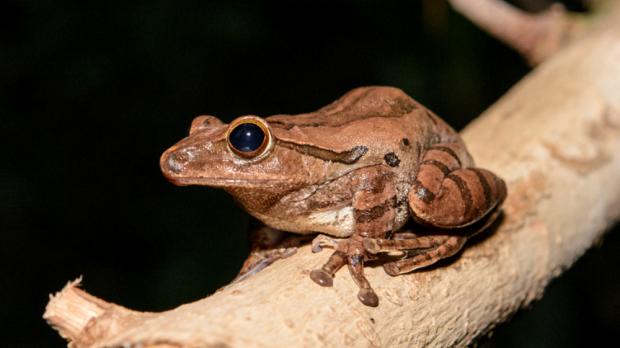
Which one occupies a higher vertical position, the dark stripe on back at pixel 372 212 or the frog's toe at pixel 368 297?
the dark stripe on back at pixel 372 212

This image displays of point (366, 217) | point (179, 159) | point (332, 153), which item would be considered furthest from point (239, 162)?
point (366, 217)

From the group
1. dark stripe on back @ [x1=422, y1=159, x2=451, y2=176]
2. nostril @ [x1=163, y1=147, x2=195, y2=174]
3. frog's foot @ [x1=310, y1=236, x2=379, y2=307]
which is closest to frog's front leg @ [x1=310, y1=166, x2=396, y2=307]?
frog's foot @ [x1=310, y1=236, x2=379, y2=307]

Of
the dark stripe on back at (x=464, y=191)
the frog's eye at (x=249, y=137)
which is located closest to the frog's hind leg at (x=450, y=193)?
the dark stripe on back at (x=464, y=191)

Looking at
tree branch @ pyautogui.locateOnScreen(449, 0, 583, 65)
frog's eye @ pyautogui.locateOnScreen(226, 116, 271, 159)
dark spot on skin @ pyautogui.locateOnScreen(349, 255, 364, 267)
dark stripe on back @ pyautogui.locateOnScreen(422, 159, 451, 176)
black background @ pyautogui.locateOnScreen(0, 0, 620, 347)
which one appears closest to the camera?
dark spot on skin @ pyautogui.locateOnScreen(349, 255, 364, 267)

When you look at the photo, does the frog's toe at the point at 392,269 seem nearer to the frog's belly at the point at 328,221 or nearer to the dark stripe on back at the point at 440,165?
the frog's belly at the point at 328,221

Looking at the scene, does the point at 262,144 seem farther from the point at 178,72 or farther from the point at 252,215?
the point at 178,72

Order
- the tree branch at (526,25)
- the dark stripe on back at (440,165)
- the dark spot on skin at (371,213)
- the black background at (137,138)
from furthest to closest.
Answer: the black background at (137,138) → the tree branch at (526,25) → the dark stripe on back at (440,165) → the dark spot on skin at (371,213)

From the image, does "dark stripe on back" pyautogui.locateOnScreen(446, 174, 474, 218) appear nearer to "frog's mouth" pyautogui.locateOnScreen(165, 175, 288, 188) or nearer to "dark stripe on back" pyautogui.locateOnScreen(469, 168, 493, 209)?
"dark stripe on back" pyautogui.locateOnScreen(469, 168, 493, 209)

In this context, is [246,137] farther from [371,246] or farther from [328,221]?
[371,246]
